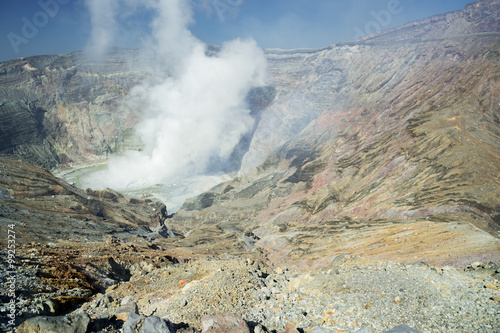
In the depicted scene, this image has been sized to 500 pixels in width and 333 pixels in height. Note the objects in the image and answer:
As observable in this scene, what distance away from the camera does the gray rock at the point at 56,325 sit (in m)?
7.57

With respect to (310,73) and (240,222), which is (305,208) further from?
(310,73)

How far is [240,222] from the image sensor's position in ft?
184

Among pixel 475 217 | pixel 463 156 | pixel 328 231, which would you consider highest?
pixel 463 156

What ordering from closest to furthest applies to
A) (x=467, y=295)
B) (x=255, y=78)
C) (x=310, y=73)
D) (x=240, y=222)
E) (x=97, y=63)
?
(x=467, y=295) < (x=240, y=222) < (x=97, y=63) < (x=255, y=78) < (x=310, y=73)

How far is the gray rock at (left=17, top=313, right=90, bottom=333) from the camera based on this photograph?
7.57 m

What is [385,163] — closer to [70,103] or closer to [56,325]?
[56,325]

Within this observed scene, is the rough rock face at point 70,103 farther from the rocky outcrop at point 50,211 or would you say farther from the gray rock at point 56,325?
the gray rock at point 56,325

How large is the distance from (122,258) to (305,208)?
110ft

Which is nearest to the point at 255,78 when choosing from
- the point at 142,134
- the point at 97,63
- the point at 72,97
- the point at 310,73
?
the point at 310,73

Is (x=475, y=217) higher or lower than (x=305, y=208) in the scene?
lower

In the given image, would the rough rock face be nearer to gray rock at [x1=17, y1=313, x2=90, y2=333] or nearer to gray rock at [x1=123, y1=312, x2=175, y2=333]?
gray rock at [x1=17, y1=313, x2=90, y2=333]

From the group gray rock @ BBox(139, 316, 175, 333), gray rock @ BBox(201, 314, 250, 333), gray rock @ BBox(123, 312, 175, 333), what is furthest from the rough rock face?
gray rock @ BBox(201, 314, 250, 333)

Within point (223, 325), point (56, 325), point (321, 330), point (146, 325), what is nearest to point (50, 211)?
point (56, 325)

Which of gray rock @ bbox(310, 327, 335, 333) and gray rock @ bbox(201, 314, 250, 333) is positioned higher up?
gray rock @ bbox(201, 314, 250, 333)
